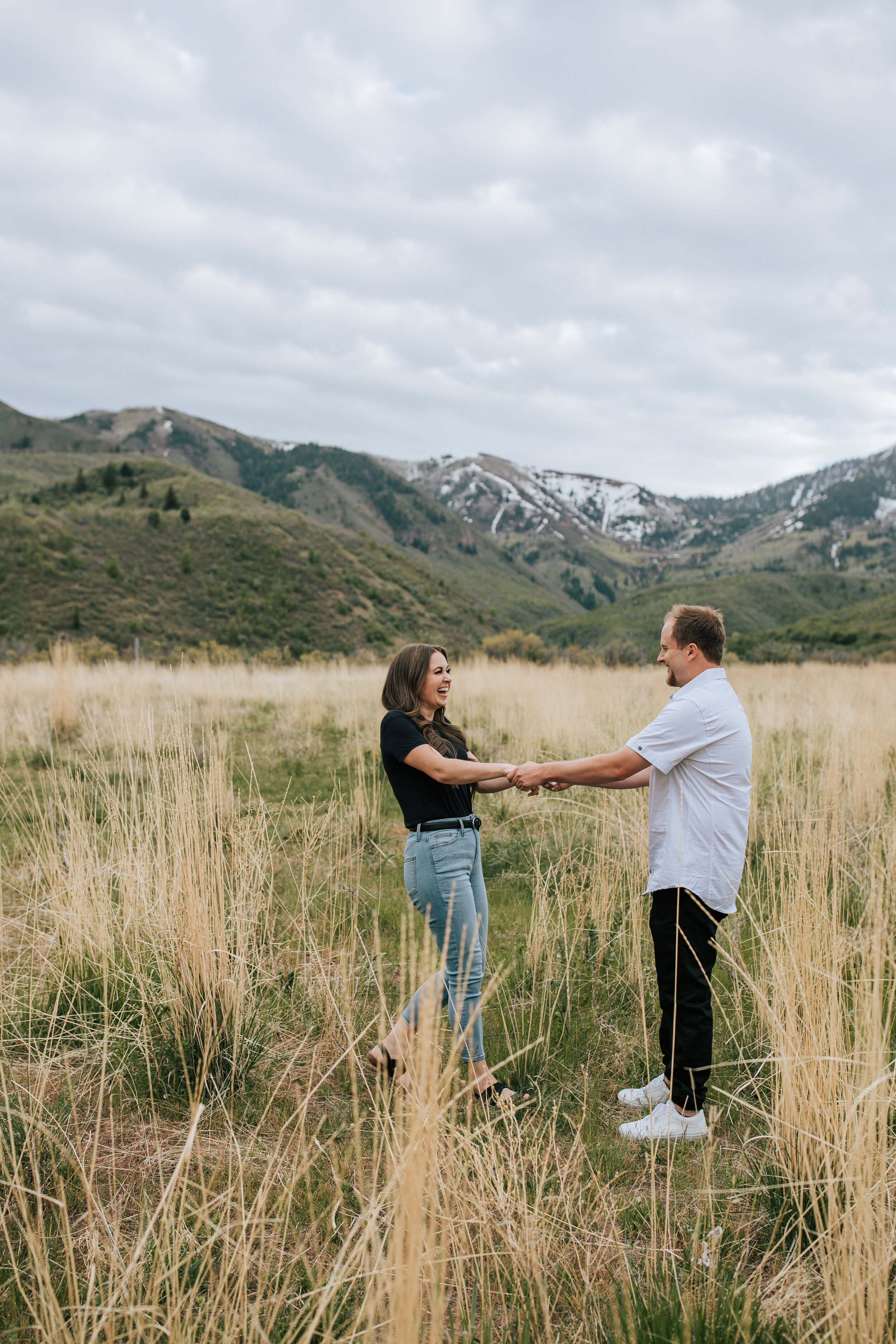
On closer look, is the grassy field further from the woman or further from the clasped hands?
the clasped hands

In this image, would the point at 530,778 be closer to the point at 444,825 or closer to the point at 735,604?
the point at 444,825

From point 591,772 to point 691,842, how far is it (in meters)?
0.48

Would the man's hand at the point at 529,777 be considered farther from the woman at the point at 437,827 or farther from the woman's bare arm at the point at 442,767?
the woman's bare arm at the point at 442,767

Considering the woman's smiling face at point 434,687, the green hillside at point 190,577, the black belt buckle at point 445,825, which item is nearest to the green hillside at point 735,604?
the green hillside at point 190,577

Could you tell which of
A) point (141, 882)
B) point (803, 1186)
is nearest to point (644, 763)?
point (803, 1186)

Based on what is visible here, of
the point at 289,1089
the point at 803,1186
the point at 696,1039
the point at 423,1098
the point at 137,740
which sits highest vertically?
the point at 137,740

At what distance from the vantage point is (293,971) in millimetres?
3473

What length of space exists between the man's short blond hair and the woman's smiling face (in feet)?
3.24

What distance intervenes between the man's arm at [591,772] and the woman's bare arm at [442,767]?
11.1 inches

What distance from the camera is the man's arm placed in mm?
2766

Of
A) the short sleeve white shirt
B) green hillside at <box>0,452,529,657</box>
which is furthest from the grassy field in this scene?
green hillside at <box>0,452,529,657</box>

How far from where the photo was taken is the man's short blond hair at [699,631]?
2.78 meters

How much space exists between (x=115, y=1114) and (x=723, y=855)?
2526 mm

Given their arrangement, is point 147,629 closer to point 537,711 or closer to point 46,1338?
point 537,711
